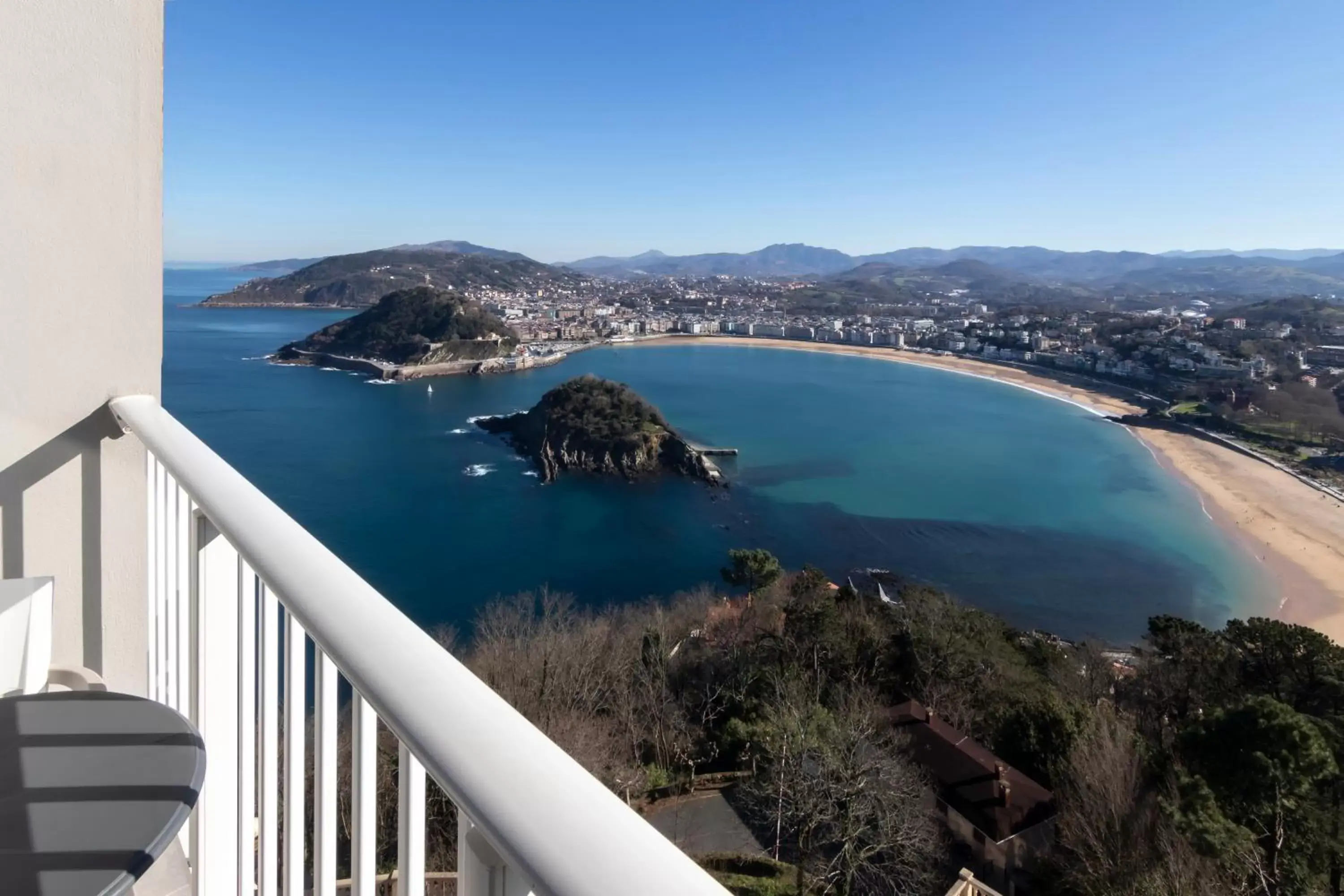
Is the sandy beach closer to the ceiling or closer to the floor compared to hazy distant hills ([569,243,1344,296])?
closer to the floor

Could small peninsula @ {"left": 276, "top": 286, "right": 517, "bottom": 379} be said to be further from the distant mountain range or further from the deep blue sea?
the distant mountain range

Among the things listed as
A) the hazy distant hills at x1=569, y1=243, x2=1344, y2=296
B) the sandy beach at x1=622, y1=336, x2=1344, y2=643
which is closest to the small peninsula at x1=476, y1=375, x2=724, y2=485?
the sandy beach at x1=622, y1=336, x2=1344, y2=643

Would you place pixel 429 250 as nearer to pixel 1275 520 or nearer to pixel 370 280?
pixel 370 280

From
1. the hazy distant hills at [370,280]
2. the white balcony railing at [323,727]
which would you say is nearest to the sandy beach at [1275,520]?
the white balcony railing at [323,727]

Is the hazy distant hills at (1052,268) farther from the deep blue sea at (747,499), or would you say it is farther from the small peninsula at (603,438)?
the small peninsula at (603,438)

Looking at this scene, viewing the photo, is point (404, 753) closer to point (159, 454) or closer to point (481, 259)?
point (159, 454)

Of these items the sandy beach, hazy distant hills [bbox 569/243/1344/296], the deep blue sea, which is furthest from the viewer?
hazy distant hills [bbox 569/243/1344/296]
